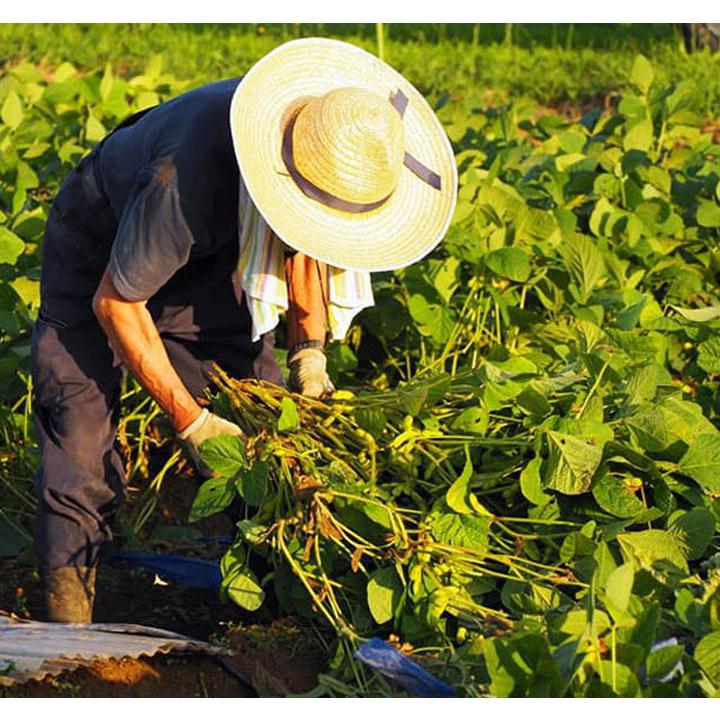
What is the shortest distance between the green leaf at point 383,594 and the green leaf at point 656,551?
1.28ft

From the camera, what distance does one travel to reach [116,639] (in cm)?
259

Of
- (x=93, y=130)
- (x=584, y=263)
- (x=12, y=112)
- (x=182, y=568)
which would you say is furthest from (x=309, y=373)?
(x=12, y=112)

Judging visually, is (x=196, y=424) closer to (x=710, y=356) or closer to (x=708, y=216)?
(x=710, y=356)

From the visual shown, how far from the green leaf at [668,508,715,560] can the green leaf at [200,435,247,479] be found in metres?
0.78

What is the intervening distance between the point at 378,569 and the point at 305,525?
15 centimetres

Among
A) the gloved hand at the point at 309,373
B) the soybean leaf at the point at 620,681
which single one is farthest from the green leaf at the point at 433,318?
the soybean leaf at the point at 620,681

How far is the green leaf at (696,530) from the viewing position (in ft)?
8.27

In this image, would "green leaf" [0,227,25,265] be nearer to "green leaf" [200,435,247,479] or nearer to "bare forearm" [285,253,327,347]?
"bare forearm" [285,253,327,347]

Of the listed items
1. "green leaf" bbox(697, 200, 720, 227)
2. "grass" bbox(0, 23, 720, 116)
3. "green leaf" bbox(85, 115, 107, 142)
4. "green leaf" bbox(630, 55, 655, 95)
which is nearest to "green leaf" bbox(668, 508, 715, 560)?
"green leaf" bbox(697, 200, 720, 227)

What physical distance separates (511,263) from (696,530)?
122 cm

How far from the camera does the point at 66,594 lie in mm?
2973

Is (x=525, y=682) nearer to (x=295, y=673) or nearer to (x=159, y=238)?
(x=295, y=673)

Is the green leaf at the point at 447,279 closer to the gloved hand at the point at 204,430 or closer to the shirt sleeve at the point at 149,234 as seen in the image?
the gloved hand at the point at 204,430

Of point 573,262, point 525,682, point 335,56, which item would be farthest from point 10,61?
point 525,682
